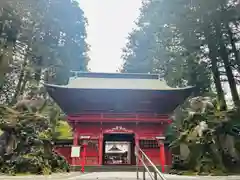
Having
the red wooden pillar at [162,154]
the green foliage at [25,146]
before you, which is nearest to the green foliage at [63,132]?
the green foliage at [25,146]

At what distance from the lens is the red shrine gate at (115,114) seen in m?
15.2

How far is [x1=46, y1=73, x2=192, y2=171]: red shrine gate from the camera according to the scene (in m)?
15.2

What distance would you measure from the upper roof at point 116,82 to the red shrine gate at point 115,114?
0.24 feet

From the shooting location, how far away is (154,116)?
1575 centimetres

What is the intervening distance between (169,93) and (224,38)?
19.1ft

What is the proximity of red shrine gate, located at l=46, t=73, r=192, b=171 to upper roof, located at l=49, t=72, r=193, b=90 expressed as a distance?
0.07 m

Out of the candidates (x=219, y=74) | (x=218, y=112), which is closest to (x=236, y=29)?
(x=219, y=74)

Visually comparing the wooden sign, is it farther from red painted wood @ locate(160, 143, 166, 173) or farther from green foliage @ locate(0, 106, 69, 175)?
green foliage @ locate(0, 106, 69, 175)

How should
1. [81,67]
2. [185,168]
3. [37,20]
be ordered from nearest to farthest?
[185,168]
[37,20]
[81,67]

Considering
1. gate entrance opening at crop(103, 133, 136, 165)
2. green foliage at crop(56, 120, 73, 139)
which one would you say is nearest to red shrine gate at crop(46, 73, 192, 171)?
gate entrance opening at crop(103, 133, 136, 165)

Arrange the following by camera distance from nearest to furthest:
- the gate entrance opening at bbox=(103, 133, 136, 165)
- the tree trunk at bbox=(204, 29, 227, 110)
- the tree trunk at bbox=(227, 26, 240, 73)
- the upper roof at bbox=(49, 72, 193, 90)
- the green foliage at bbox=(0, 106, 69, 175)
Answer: the green foliage at bbox=(0, 106, 69, 175) < the upper roof at bbox=(49, 72, 193, 90) < the tree trunk at bbox=(227, 26, 240, 73) < the tree trunk at bbox=(204, 29, 227, 110) < the gate entrance opening at bbox=(103, 133, 136, 165)

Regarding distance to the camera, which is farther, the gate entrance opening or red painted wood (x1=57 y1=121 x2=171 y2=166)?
the gate entrance opening

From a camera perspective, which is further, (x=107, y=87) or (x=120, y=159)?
(x=120, y=159)

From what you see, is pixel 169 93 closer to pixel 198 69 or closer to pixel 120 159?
pixel 198 69
